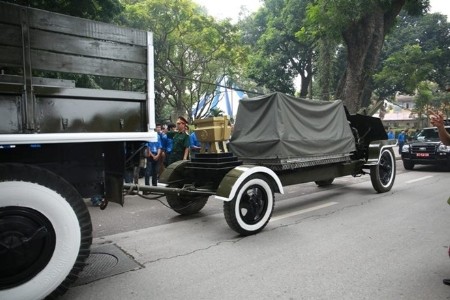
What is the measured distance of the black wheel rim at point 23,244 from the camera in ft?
8.50

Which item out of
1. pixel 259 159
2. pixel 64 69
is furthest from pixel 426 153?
pixel 64 69

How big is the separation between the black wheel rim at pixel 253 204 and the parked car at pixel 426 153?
907cm

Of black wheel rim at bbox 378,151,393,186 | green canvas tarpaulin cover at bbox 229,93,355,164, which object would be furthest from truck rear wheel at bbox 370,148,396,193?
green canvas tarpaulin cover at bbox 229,93,355,164

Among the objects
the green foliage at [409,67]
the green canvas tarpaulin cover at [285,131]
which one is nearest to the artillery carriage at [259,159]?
the green canvas tarpaulin cover at [285,131]

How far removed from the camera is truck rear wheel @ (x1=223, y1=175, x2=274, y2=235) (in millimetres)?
4629

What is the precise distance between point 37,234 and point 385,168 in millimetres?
7528

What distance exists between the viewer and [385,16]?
13.8 metres

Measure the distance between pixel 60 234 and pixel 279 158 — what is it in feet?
11.5

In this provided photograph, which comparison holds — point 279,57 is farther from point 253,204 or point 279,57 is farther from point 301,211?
point 253,204

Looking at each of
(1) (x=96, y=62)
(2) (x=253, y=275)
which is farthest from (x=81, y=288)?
(1) (x=96, y=62)

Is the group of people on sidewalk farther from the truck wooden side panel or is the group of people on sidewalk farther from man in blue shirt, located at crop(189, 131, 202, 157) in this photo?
the truck wooden side panel

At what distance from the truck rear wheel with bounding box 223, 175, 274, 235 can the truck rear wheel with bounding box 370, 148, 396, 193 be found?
3.75 metres

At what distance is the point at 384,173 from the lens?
319 inches

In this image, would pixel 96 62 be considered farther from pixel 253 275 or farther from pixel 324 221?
pixel 324 221
